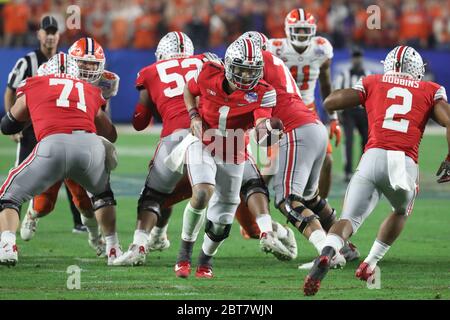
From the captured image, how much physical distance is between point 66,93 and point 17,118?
1.39ft

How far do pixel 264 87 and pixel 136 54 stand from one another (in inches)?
532

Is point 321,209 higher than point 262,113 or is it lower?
lower

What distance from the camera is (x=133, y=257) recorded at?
25.6 feet

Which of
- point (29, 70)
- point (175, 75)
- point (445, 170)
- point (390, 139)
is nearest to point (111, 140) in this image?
point (175, 75)

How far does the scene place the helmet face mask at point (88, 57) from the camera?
805 centimetres

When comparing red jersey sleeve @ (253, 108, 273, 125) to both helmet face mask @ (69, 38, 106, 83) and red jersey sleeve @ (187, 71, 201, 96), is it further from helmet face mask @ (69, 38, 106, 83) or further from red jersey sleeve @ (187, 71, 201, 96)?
helmet face mask @ (69, 38, 106, 83)

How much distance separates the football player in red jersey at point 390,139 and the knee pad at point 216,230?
34.4 inches

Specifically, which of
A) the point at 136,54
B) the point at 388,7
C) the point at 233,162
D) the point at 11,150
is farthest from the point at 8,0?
the point at 233,162

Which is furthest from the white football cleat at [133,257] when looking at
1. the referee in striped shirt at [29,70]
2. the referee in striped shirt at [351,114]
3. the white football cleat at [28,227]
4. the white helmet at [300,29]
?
the referee in striped shirt at [351,114]

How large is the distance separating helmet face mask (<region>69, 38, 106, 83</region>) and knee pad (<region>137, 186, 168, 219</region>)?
1024 mm

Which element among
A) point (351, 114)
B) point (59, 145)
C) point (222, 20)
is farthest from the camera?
point (222, 20)

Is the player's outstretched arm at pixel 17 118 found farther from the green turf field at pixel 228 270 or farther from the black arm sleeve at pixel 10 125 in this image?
the green turf field at pixel 228 270

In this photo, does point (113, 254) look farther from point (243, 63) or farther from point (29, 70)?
point (29, 70)

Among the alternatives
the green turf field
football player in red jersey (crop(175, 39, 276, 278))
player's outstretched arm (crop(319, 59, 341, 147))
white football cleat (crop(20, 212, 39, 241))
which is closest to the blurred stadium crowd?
the green turf field
